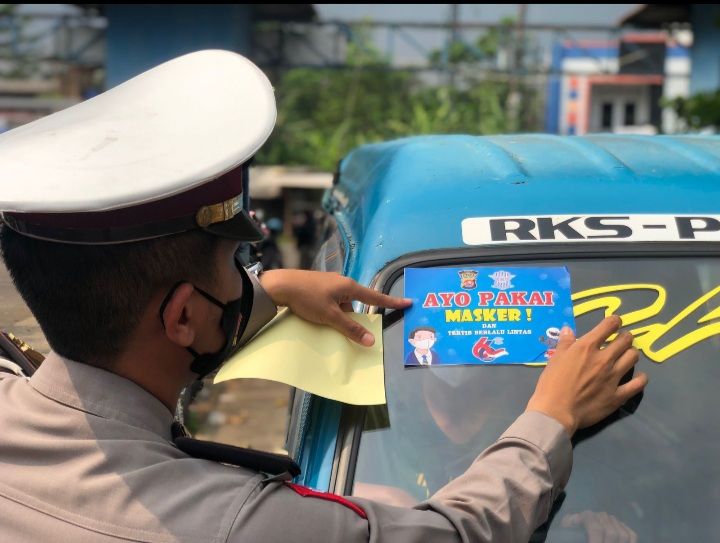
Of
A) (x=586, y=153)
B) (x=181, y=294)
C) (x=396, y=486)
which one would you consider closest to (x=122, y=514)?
(x=181, y=294)

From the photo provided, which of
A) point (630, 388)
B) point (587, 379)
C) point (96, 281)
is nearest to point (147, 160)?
point (96, 281)

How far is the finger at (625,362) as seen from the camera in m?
1.58

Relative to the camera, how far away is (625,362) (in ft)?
5.23

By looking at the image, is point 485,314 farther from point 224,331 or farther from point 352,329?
point 224,331

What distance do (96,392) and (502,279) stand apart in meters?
0.78

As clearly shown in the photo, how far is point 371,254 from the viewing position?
1850 millimetres

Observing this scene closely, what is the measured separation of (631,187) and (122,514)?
121cm

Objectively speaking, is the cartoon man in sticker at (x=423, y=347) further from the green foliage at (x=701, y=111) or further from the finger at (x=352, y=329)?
the green foliage at (x=701, y=111)

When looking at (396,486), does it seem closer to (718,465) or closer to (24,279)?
(718,465)

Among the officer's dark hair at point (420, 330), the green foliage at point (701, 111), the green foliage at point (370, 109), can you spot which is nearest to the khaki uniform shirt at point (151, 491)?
the officer's dark hair at point (420, 330)

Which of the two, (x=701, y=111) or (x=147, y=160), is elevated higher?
(x=147, y=160)

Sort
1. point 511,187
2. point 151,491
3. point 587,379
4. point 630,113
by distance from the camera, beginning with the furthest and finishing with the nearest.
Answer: point 630,113
point 511,187
point 587,379
point 151,491

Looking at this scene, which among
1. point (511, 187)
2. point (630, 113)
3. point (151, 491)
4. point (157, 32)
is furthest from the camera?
point (630, 113)

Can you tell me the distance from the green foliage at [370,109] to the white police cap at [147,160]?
2672 centimetres
